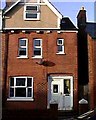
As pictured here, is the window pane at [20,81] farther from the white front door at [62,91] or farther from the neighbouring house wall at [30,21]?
the neighbouring house wall at [30,21]

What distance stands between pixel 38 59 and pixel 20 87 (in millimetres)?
2735

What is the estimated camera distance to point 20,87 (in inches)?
969

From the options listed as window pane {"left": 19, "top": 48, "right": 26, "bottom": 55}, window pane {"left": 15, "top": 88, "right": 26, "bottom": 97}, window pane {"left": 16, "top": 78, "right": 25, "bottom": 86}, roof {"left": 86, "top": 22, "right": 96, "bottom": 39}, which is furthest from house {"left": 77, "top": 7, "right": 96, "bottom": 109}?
window pane {"left": 19, "top": 48, "right": 26, "bottom": 55}

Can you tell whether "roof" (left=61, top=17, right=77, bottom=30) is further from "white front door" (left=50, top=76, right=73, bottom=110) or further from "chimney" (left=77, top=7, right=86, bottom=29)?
"white front door" (left=50, top=76, right=73, bottom=110)

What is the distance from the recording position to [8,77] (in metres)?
24.5

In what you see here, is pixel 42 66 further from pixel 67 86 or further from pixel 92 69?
pixel 92 69

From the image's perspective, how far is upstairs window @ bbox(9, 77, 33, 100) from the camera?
80.1 ft

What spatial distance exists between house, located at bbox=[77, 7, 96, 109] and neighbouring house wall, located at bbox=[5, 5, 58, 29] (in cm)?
335

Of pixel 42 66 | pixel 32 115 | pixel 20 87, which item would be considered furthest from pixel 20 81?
pixel 32 115

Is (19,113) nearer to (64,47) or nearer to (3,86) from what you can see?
(3,86)

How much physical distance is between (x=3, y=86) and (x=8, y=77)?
2.75 feet

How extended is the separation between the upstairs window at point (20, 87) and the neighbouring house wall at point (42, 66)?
1.19 ft

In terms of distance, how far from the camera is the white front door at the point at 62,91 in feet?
79.4

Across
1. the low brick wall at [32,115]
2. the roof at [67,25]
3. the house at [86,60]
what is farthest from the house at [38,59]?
the low brick wall at [32,115]
